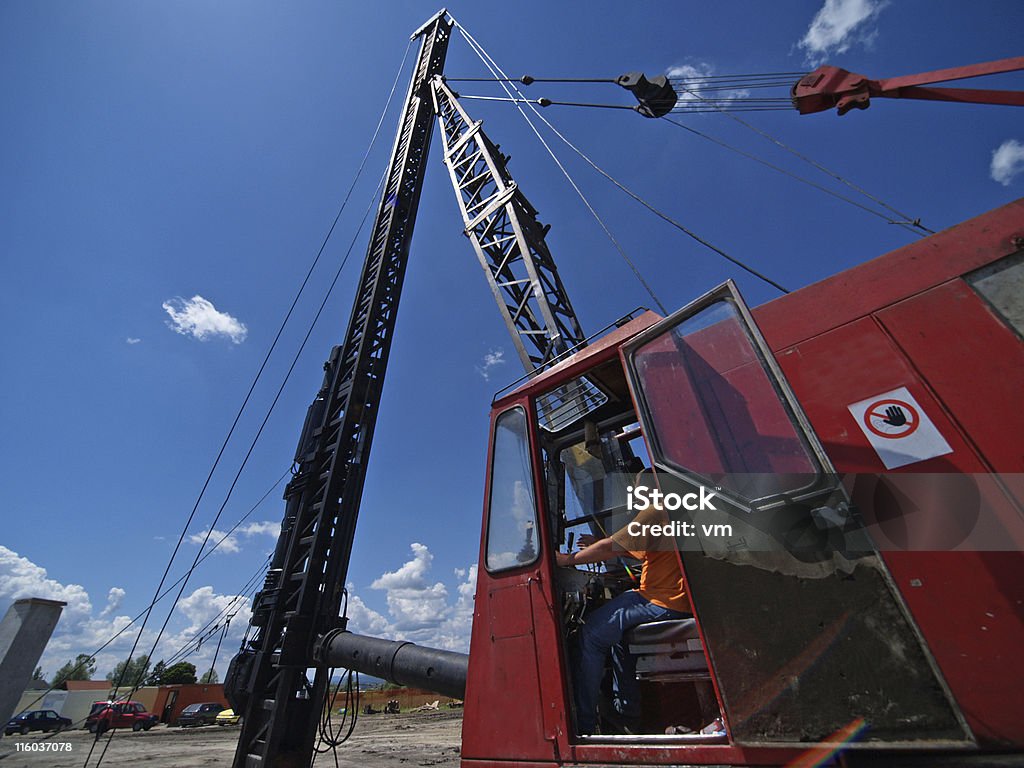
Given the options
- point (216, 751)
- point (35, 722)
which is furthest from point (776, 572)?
point (35, 722)

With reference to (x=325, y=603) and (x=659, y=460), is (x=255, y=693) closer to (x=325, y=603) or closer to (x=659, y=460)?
(x=325, y=603)

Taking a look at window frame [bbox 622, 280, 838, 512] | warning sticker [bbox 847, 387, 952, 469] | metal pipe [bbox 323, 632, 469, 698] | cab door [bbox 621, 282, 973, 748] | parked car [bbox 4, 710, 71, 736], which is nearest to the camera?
cab door [bbox 621, 282, 973, 748]

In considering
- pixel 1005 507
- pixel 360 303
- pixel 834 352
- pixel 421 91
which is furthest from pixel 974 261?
pixel 421 91

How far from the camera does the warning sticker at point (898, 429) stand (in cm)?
168

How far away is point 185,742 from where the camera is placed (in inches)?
590

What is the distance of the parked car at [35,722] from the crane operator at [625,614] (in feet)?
82.1

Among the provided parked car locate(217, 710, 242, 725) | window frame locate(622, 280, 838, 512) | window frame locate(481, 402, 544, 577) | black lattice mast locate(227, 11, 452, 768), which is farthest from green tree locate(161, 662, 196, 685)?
window frame locate(622, 280, 838, 512)

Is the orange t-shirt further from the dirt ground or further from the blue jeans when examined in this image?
the dirt ground

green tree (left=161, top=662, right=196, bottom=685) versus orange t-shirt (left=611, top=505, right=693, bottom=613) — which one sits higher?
green tree (left=161, top=662, right=196, bottom=685)

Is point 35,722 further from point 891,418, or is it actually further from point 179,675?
point 891,418

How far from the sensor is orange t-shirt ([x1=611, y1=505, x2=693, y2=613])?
2.15 meters

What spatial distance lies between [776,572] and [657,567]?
29.5 inches

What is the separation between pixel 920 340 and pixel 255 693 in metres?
7.24

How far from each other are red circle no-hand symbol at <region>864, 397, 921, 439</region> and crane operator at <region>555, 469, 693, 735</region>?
94 centimetres
